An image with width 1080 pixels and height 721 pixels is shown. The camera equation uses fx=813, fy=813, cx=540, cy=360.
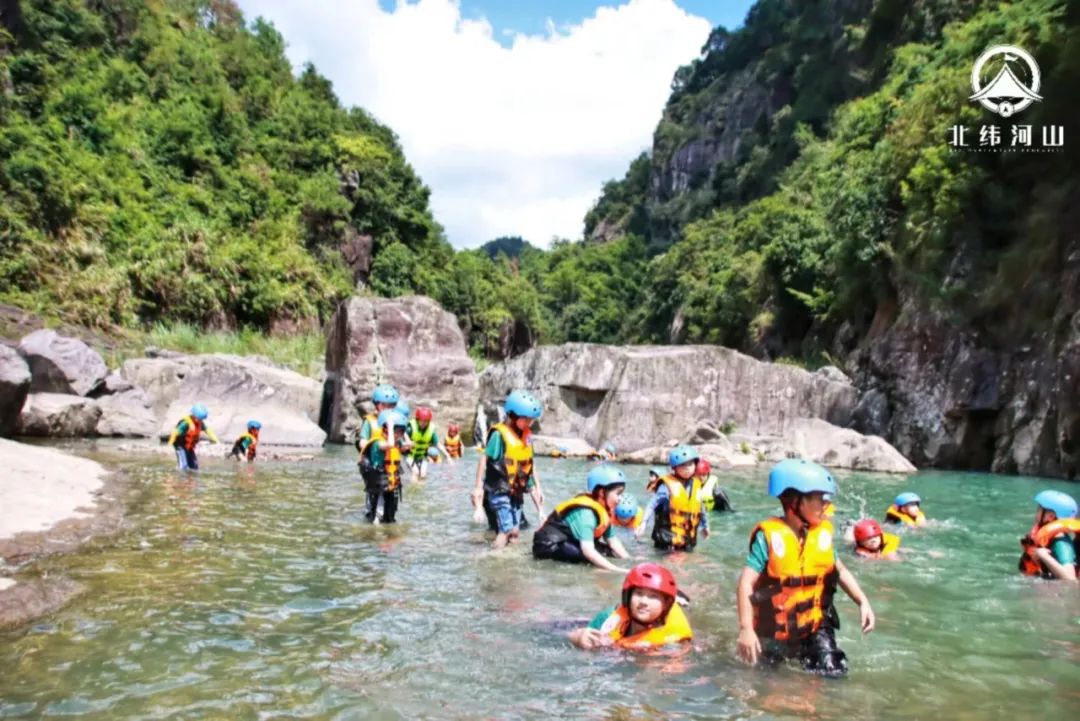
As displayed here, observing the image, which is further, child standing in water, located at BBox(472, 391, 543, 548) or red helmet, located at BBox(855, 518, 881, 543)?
red helmet, located at BBox(855, 518, 881, 543)

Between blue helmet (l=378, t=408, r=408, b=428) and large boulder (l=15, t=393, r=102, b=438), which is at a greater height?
blue helmet (l=378, t=408, r=408, b=428)

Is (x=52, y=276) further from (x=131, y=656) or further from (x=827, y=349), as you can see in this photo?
(x=827, y=349)

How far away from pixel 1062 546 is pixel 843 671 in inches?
158

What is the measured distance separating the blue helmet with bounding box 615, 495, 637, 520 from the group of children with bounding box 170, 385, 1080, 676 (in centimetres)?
2

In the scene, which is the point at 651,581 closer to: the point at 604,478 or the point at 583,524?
the point at 583,524

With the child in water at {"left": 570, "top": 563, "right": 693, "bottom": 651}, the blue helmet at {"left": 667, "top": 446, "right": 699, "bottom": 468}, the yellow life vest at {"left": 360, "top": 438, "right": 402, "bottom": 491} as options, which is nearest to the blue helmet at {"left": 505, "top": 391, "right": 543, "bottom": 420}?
the blue helmet at {"left": 667, "top": 446, "right": 699, "bottom": 468}

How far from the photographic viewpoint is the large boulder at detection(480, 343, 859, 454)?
930 inches

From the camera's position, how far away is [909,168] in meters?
25.0

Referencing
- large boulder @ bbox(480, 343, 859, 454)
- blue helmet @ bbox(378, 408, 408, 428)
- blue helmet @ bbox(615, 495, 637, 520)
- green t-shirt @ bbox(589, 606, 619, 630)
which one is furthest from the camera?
large boulder @ bbox(480, 343, 859, 454)

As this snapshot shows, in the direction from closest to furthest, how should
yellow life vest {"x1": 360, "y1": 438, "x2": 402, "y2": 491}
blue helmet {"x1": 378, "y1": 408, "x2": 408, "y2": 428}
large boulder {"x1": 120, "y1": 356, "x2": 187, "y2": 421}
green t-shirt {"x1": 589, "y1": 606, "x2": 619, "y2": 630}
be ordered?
green t-shirt {"x1": 589, "y1": 606, "x2": 619, "y2": 630}, yellow life vest {"x1": 360, "y1": 438, "x2": 402, "y2": 491}, blue helmet {"x1": 378, "y1": 408, "x2": 408, "y2": 428}, large boulder {"x1": 120, "y1": 356, "x2": 187, "y2": 421}

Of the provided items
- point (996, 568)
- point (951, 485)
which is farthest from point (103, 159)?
point (996, 568)

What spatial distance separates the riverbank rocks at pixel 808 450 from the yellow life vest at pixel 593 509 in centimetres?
1260

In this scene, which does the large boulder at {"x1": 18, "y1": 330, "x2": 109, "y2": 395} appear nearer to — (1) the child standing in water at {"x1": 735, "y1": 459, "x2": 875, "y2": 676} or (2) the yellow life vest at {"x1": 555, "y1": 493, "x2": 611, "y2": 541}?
(2) the yellow life vest at {"x1": 555, "y1": 493, "x2": 611, "y2": 541}

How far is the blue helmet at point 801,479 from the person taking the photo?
14.6ft
